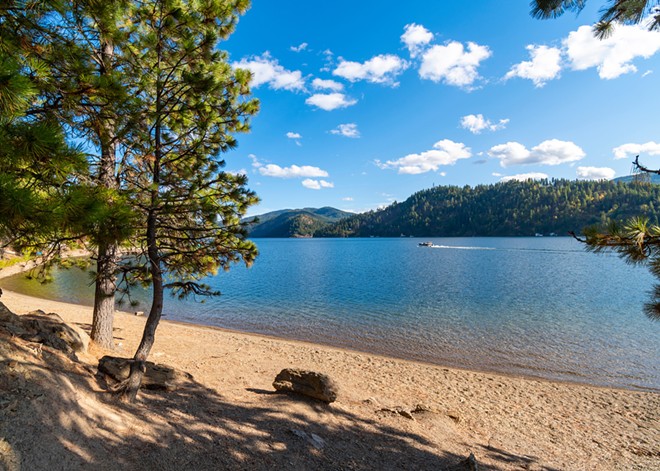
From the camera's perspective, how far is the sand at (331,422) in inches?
170

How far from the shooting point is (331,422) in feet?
21.8

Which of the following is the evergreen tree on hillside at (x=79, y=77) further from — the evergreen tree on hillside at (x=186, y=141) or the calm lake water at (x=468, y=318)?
the calm lake water at (x=468, y=318)

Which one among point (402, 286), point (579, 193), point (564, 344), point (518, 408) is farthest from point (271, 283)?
point (579, 193)

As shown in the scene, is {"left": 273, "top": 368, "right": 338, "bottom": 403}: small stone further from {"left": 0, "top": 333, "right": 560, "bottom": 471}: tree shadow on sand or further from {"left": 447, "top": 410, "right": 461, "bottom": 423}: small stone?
{"left": 447, "top": 410, "right": 461, "bottom": 423}: small stone

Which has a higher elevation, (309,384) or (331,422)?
(309,384)

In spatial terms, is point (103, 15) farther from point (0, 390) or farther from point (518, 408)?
point (518, 408)

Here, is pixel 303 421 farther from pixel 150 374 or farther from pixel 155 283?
pixel 155 283

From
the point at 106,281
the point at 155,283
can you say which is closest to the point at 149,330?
the point at 155,283

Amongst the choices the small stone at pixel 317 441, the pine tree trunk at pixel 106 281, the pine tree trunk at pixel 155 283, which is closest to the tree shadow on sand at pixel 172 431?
the small stone at pixel 317 441

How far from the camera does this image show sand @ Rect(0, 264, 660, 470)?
432 cm

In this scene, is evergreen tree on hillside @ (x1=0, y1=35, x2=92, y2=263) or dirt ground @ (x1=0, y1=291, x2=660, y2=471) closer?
evergreen tree on hillside @ (x1=0, y1=35, x2=92, y2=263)

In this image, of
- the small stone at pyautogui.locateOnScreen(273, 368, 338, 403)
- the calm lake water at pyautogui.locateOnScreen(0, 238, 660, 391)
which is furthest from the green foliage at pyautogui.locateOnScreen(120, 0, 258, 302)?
the calm lake water at pyautogui.locateOnScreen(0, 238, 660, 391)

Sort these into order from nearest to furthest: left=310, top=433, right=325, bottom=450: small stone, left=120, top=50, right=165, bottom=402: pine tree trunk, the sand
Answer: the sand < left=310, top=433, right=325, bottom=450: small stone < left=120, top=50, right=165, bottom=402: pine tree trunk

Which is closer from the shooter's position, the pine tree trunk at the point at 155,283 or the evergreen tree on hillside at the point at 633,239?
the evergreen tree on hillside at the point at 633,239
